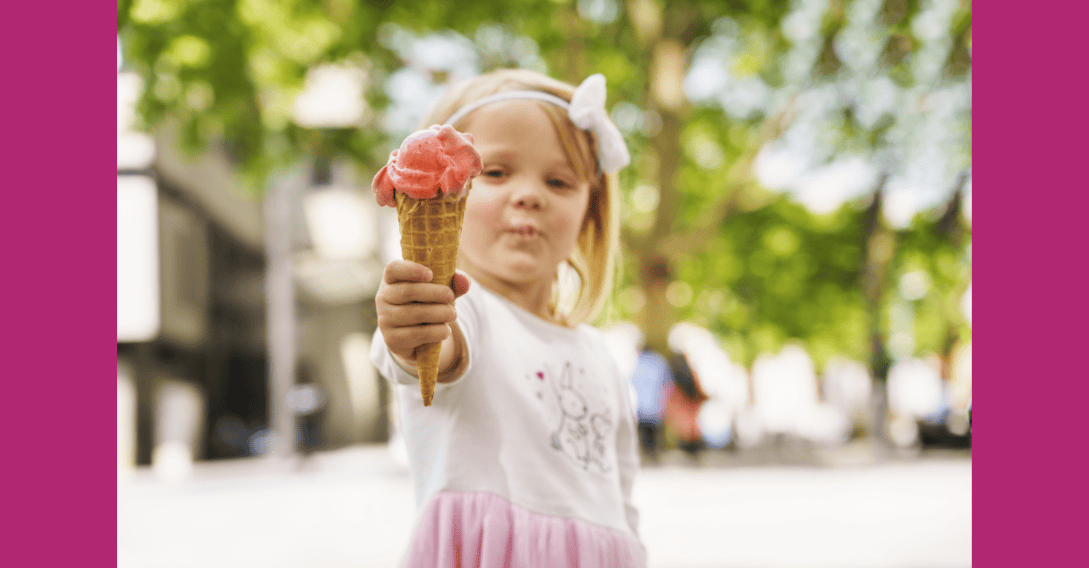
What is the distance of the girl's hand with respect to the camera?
3.82 feet

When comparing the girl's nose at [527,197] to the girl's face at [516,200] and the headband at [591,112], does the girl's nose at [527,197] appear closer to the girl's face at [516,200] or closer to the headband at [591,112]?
the girl's face at [516,200]

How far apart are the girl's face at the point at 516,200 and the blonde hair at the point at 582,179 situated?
0.16 feet

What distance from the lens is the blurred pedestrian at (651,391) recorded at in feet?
34.9

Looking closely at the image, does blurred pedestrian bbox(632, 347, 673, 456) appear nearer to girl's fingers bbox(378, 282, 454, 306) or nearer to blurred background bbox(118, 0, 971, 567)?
blurred background bbox(118, 0, 971, 567)

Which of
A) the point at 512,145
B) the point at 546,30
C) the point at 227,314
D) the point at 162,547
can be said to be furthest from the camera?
the point at 227,314

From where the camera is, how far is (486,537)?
1.43 metres

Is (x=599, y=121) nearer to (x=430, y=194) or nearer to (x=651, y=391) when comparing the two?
(x=430, y=194)

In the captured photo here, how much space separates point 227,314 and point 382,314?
20929mm

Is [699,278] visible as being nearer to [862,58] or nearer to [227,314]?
[862,58]

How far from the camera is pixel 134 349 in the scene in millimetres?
16562

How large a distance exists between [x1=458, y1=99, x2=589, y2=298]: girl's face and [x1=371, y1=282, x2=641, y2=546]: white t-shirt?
85mm

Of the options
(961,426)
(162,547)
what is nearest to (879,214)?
(961,426)

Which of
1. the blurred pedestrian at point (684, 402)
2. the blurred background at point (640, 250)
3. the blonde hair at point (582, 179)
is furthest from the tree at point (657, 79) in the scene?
the blonde hair at point (582, 179)

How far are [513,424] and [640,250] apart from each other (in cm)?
848
